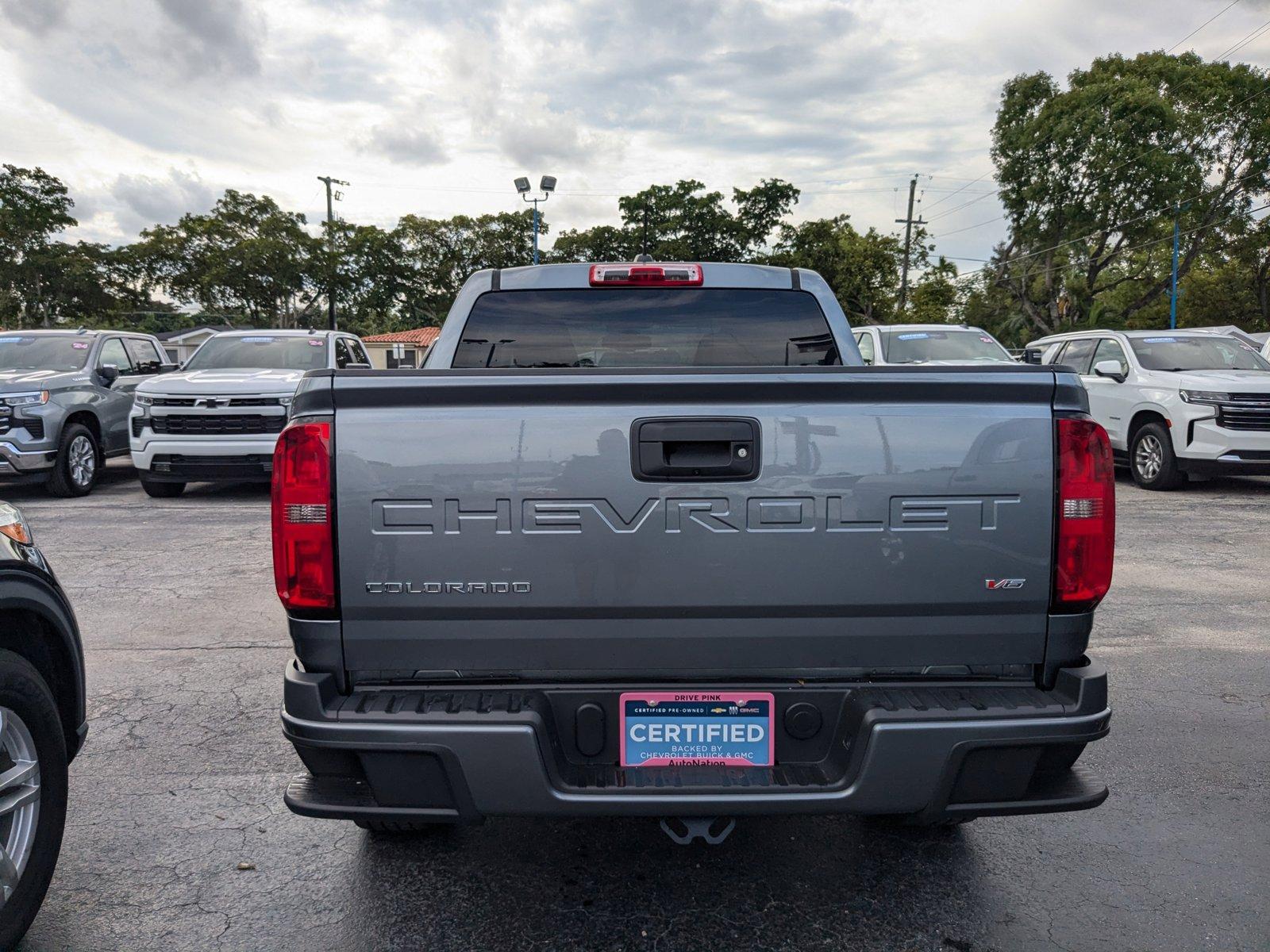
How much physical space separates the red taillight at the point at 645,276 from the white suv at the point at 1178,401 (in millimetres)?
7852

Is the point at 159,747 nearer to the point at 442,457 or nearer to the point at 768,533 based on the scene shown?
the point at 442,457

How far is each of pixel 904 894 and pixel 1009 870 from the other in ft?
1.30

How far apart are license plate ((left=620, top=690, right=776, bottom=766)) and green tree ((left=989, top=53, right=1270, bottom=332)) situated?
38.7 meters

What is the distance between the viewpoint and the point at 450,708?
228 centimetres

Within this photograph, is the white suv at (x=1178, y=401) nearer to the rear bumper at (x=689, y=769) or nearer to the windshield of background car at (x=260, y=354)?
the windshield of background car at (x=260, y=354)

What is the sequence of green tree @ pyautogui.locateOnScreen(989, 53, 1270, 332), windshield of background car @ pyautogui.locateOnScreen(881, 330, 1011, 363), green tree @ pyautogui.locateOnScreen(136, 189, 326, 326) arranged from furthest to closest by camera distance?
1. green tree @ pyautogui.locateOnScreen(136, 189, 326, 326)
2. green tree @ pyautogui.locateOnScreen(989, 53, 1270, 332)
3. windshield of background car @ pyautogui.locateOnScreen(881, 330, 1011, 363)

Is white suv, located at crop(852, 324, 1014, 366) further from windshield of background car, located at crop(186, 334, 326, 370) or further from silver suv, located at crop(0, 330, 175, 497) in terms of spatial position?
silver suv, located at crop(0, 330, 175, 497)

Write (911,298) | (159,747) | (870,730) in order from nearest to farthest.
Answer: (870,730) < (159,747) < (911,298)

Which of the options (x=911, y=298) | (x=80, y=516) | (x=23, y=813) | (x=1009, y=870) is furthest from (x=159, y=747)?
Result: (x=911, y=298)

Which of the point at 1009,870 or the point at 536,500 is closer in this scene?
the point at 536,500

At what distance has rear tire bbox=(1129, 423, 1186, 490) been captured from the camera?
11039 mm

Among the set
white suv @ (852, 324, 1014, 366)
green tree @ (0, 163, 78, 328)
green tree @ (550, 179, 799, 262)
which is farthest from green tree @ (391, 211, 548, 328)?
white suv @ (852, 324, 1014, 366)

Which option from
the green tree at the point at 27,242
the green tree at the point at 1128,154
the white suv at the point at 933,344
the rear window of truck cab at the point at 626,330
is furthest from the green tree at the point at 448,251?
the rear window of truck cab at the point at 626,330

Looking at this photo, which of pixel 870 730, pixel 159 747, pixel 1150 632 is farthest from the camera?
pixel 1150 632
